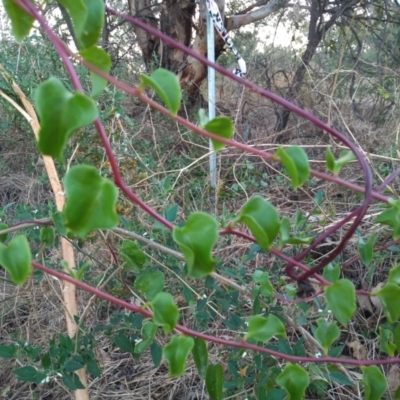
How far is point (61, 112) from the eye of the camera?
1.06 feet

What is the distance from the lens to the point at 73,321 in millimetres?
958

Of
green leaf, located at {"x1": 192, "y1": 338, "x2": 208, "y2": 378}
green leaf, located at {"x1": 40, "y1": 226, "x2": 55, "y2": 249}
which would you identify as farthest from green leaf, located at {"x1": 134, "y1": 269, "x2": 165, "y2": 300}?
green leaf, located at {"x1": 40, "y1": 226, "x2": 55, "y2": 249}

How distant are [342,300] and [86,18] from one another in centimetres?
36

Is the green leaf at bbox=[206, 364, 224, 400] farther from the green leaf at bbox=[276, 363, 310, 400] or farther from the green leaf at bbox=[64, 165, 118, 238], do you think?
the green leaf at bbox=[64, 165, 118, 238]

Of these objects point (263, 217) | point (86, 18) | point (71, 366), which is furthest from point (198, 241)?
point (71, 366)

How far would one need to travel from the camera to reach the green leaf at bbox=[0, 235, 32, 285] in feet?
1.53

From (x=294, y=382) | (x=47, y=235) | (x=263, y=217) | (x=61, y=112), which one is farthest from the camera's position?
(x=47, y=235)

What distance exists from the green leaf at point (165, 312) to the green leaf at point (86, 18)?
253 mm

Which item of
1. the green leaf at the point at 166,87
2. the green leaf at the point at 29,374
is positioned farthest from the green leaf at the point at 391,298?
the green leaf at the point at 29,374

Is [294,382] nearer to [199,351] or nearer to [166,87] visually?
[199,351]

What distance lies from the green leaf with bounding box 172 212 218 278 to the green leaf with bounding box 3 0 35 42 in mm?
192

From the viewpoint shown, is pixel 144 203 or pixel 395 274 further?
pixel 395 274

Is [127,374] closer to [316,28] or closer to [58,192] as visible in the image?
[58,192]

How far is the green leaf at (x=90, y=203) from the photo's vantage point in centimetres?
35
